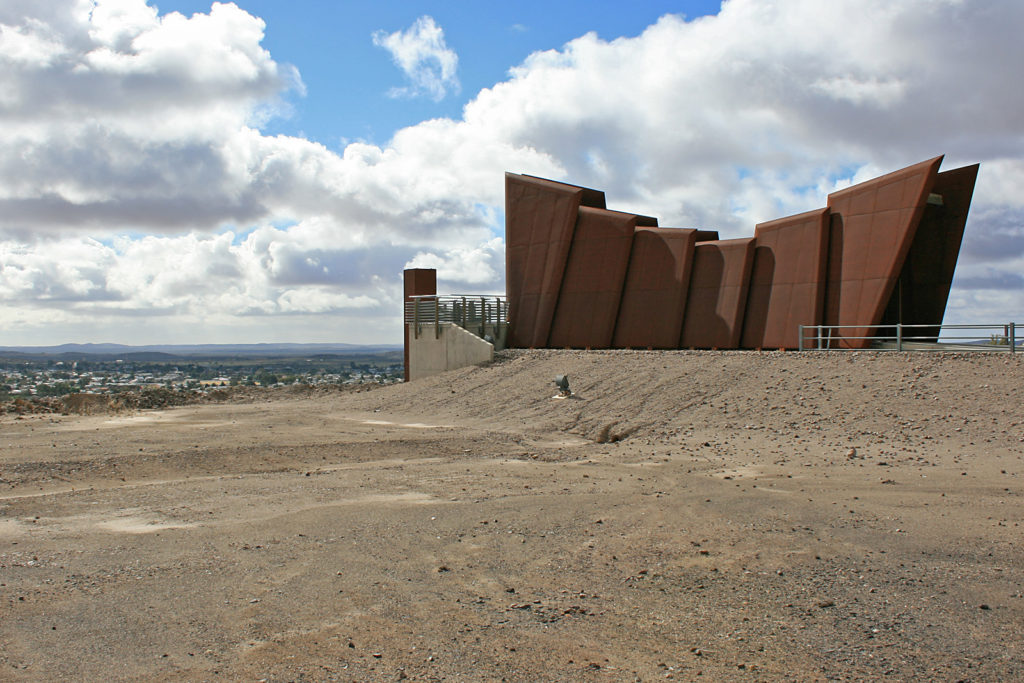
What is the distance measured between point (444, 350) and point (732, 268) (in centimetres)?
1161

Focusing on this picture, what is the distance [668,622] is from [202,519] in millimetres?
6028

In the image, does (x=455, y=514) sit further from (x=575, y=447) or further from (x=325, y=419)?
(x=325, y=419)

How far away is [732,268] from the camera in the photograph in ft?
87.2

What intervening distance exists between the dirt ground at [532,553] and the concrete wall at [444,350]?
40.4 feet

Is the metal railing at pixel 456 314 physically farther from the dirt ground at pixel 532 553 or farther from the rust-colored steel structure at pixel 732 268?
the dirt ground at pixel 532 553

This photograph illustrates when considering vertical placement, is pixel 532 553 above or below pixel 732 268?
below

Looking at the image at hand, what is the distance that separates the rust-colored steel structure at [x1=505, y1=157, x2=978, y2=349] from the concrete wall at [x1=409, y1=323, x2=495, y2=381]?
114 inches

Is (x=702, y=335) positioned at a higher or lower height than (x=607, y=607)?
higher

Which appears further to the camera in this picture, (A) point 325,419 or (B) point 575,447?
(A) point 325,419

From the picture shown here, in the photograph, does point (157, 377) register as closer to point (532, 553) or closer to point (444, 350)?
point (444, 350)

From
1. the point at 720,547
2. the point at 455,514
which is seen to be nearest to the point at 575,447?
the point at 455,514

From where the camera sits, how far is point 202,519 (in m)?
9.47

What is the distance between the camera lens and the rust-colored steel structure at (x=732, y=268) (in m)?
23.3

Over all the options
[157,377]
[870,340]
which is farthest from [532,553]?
[157,377]
